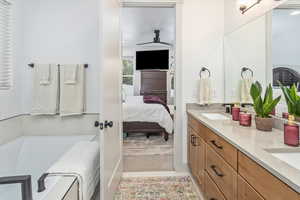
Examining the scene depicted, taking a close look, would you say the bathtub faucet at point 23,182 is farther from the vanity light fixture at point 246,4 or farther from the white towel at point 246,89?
the vanity light fixture at point 246,4

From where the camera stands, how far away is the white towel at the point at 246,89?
2385mm

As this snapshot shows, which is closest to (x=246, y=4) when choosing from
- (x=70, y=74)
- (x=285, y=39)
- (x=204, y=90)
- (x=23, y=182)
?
(x=285, y=39)

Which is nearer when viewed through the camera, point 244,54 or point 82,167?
point 82,167

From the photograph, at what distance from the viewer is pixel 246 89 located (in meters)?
2.45

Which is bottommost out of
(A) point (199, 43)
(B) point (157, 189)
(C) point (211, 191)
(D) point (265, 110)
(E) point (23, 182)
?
(B) point (157, 189)

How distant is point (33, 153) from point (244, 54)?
2.60 metres

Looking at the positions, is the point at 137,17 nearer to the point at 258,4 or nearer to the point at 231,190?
the point at 258,4

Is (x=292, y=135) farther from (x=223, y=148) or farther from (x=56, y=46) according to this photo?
(x=56, y=46)

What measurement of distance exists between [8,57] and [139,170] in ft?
6.79

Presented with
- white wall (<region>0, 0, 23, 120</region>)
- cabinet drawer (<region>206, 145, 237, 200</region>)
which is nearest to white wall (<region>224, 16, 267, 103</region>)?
cabinet drawer (<region>206, 145, 237, 200</region>)

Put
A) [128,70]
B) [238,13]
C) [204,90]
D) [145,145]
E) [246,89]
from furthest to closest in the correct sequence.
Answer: [128,70] → [145,145] → [204,90] → [238,13] → [246,89]

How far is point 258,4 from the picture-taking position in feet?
7.13

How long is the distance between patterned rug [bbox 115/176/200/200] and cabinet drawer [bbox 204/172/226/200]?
0.40 meters

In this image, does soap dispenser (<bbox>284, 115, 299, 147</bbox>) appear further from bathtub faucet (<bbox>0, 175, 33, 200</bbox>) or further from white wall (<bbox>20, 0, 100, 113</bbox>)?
white wall (<bbox>20, 0, 100, 113</bbox>)
